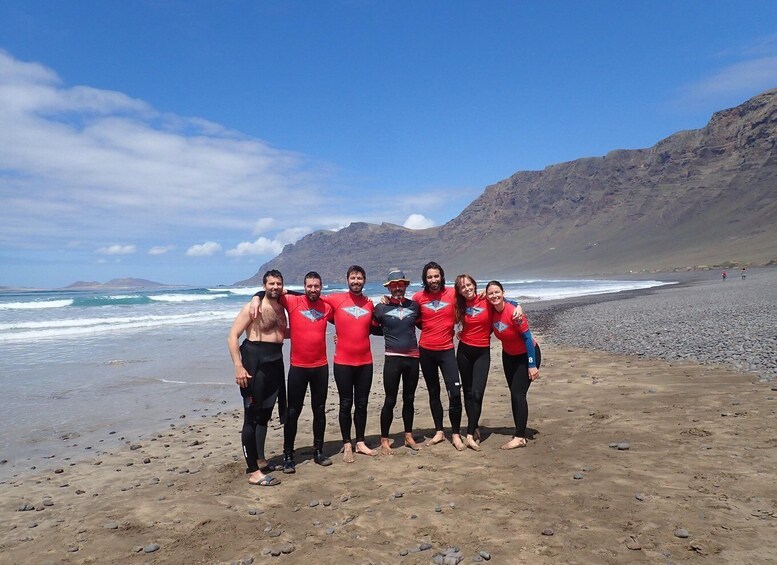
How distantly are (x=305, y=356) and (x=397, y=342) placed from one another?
45.9 inches

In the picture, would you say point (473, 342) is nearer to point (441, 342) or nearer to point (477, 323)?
point (477, 323)

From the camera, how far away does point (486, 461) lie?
5.69 meters

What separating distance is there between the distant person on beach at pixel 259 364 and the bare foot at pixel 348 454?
0.90 m

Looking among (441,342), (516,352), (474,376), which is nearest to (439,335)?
(441,342)

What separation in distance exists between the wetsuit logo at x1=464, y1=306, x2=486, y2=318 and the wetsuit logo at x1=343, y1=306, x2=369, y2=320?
1.29 metres

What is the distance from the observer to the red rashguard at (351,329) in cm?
605

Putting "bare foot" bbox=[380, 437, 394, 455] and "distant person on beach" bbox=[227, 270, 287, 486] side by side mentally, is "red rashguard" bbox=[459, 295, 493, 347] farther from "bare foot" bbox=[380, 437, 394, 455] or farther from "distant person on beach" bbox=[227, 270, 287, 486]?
"distant person on beach" bbox=[227, 270, 287, 486]

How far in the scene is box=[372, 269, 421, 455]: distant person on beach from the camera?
244 inches

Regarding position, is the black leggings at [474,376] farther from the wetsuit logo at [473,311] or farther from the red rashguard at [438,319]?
the wetsuit logo at [473,311]

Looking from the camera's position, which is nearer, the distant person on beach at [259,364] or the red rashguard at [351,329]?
the distant person on beach at [259,364]

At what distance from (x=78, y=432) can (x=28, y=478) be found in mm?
2006

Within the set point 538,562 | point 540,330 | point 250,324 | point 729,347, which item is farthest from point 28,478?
point 540,330

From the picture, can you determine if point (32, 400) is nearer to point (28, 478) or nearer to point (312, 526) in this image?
point (28, 478)

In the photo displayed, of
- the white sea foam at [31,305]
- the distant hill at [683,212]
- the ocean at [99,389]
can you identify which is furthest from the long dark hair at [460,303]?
the distant hill at [683,212]
